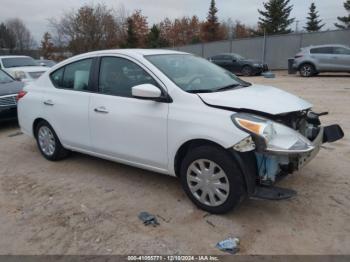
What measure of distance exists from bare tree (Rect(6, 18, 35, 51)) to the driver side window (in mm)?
69123

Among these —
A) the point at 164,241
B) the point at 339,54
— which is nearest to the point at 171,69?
the point at 164,241

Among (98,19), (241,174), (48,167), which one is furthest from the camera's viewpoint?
(98,19)

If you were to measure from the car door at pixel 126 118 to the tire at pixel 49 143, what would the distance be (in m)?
0.97

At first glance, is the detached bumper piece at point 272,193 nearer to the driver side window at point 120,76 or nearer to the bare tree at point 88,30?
the driver side window at point 120,76

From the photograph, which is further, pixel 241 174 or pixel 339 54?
pixel 339 54

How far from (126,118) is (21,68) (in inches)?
421

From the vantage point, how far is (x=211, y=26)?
50594mm

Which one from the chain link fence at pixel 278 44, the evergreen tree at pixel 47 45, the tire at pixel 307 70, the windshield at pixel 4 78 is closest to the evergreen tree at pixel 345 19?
the chain link fence at pixel 278 44

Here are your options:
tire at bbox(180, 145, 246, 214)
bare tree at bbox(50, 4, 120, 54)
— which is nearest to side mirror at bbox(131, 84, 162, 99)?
tire at bbox(180, 145, 246, 214)

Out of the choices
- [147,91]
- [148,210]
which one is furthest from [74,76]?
[148,210]

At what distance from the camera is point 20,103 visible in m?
5.80

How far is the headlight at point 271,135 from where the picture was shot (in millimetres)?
3264

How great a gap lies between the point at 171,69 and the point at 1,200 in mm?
2540

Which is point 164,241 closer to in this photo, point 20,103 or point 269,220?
point 269,220
